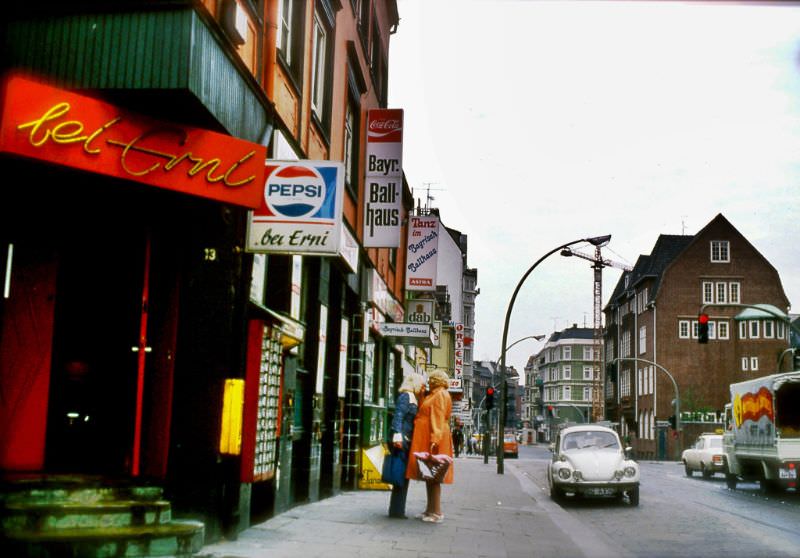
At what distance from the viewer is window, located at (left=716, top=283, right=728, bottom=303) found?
77.7 m

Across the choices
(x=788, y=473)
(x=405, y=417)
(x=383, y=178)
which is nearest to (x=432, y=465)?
(x=405, y=417)

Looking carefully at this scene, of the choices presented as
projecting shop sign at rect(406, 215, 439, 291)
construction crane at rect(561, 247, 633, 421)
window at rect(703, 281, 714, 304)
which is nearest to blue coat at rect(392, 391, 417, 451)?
projecting shop sign at rect(406, 215, 439, 291)

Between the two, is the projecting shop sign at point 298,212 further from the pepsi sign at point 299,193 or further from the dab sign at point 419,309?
the dab sign at point 419,309

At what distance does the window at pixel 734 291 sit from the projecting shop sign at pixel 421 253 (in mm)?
54669

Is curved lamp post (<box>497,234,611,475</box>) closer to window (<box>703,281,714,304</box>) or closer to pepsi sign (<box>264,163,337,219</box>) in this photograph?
pepsi sign (<box>264,163,337,219</box>)

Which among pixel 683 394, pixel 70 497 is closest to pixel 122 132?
pixel 70 497

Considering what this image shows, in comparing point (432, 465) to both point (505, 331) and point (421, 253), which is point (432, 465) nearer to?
point (421, 253)

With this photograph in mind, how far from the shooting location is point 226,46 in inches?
352

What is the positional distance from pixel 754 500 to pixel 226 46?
17543 mm

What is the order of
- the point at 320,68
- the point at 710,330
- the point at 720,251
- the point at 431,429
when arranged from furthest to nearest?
the point at 720,251
the point at 710,330
the point at 320,68
the point at 431,429

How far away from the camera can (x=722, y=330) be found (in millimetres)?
77375

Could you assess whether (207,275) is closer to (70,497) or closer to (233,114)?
(233,114)

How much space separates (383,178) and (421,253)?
10220 millimetres

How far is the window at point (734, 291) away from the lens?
77.3m
